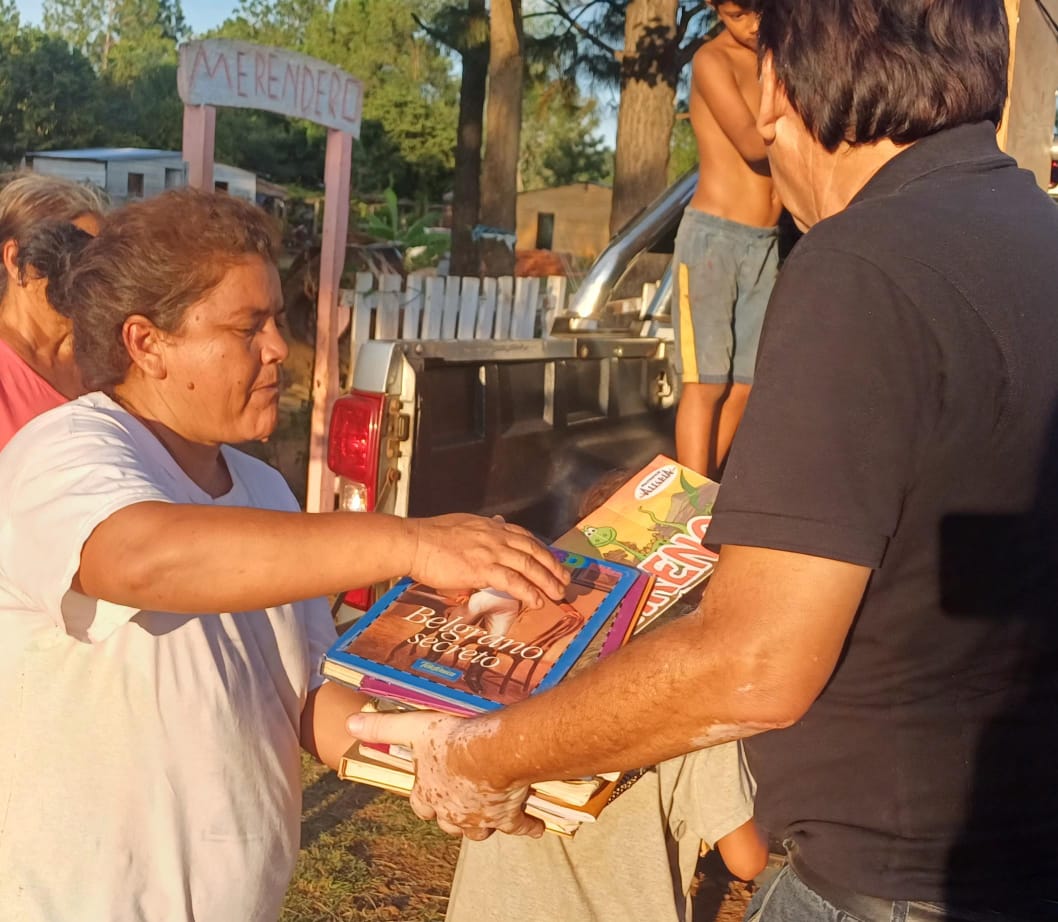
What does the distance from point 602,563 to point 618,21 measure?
2014cm

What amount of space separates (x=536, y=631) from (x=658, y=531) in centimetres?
37

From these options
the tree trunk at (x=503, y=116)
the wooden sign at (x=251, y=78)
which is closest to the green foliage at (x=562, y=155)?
the tree trunk at (x=503, y=116)

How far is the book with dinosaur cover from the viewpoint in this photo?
1.98m

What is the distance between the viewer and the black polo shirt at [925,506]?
1.28 metres

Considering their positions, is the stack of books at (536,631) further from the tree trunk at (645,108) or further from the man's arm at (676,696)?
the tree trunk at (645,108)

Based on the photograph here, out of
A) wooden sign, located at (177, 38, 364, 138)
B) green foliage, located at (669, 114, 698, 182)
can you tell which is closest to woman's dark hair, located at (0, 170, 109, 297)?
wooden sign, located at (177, 38, 364, 138)

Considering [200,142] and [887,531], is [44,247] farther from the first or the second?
[200,142]

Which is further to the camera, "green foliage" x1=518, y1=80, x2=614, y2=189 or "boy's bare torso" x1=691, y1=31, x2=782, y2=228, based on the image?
"green foliage" x1=518, y1=80, x2=614, y2=189

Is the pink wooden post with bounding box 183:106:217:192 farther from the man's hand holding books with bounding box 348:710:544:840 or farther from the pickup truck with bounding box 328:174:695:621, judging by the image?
the man's hand holding books with bounding box 348:710:544:840

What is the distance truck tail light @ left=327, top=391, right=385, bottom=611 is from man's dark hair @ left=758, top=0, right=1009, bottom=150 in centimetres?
242

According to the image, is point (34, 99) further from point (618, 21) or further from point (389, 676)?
point (389, 676)

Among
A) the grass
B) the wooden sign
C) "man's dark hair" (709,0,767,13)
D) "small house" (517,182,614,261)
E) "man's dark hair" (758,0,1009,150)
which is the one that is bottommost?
the grass

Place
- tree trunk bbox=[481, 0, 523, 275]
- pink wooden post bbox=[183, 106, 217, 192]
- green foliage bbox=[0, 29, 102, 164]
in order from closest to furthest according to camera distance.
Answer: pink wooden post bbox=[183, 106, 217, 192]
tree trunk bbox=[481, 0, 523, 275]
green foliage bbox=[0, 29, 102, 164]

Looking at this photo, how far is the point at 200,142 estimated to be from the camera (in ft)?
22.5
